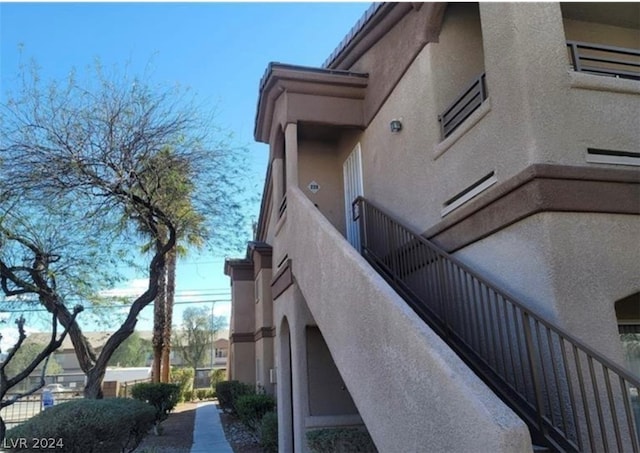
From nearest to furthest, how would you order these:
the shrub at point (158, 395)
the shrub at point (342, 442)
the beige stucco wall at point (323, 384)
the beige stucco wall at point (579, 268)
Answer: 1. the beige stucco wall at point (579, 268)
2. the shrub at point (342, 442)
3. the beige stucco wall at point (323, 384)
4. the shrub at point (158, 395)

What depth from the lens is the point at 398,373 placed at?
159 inches

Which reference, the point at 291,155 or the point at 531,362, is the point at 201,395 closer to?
the point at 291,155

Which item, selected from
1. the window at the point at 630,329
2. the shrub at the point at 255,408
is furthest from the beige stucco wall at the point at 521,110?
the shrub at the point at 255,408

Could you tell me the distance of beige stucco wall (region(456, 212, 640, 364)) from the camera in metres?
4.55

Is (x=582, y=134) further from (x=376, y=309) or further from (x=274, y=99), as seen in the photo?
(x=274, y=99)

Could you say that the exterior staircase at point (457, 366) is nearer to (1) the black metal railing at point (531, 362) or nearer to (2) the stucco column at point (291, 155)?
(1) the black metal railing at point (531, 362)

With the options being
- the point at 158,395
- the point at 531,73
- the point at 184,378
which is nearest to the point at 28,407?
the point at 184,378

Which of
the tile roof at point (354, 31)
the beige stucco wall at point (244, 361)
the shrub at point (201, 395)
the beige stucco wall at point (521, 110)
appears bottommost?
the shrub at point (201, 395)

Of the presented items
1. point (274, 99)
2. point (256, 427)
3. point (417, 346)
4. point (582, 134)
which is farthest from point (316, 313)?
point (256, 427)

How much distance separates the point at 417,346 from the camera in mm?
3727

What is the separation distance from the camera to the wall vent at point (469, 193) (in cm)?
572

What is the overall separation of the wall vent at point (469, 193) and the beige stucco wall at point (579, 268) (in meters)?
0.77

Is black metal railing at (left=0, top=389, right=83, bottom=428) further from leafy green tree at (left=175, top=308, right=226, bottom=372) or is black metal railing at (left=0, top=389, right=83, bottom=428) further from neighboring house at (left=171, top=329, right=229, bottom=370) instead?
neighboring house at (left=171, top=329, right=229, bottom=370)

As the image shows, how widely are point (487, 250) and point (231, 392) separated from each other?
49.5 ft
